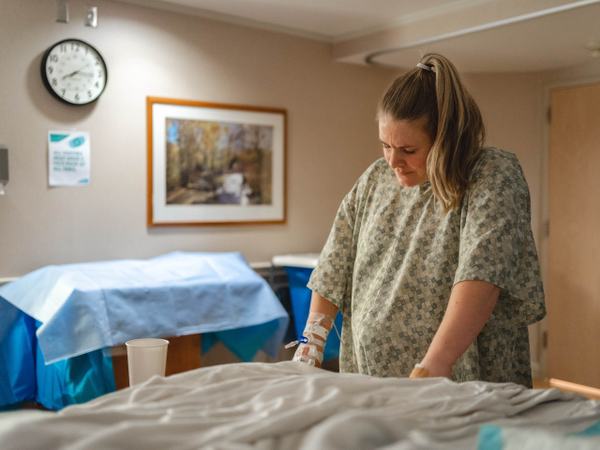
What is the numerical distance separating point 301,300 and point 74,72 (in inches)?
67.1

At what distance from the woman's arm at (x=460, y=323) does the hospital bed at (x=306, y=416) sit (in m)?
0.20

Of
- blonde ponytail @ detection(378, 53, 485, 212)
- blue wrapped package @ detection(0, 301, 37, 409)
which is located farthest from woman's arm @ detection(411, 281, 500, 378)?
blue wrapped package @ detection(0, 301, 37, 409)

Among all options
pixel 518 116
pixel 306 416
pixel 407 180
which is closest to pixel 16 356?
pixel 407 180

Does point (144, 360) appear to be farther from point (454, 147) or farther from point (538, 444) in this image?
point (538, 444)

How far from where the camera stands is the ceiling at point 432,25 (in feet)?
11.1

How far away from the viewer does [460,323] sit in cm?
122

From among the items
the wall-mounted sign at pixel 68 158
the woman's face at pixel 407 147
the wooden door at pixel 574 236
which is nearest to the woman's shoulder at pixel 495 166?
the woman's face at pixel 407 147

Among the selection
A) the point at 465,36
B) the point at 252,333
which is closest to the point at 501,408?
the point at 252,333

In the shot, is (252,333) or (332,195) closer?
(252,333)

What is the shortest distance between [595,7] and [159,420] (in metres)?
3.02

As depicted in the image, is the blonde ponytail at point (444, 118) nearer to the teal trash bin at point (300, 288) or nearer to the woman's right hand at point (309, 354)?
the woman's right hand at point (309, 354)

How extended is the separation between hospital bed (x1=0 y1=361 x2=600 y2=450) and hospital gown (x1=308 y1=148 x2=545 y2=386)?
0.32m

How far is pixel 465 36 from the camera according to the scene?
12.2 feet

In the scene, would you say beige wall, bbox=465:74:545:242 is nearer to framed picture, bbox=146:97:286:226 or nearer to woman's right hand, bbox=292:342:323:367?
framed picture, bbox=146:97:286:226
